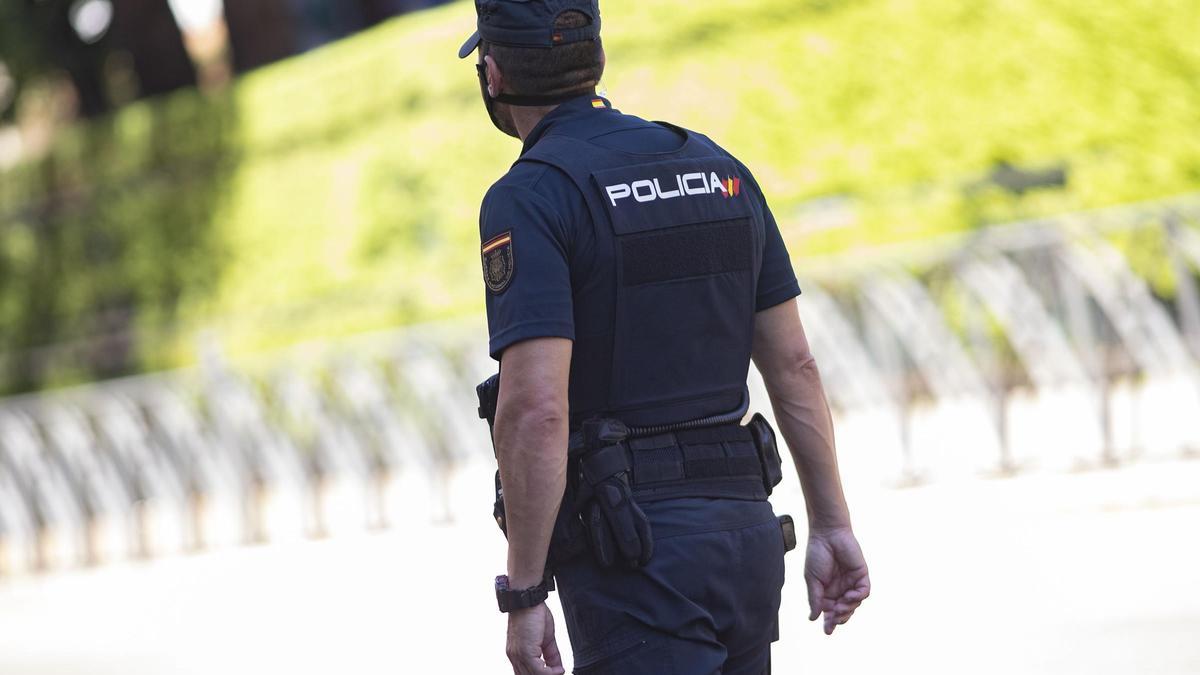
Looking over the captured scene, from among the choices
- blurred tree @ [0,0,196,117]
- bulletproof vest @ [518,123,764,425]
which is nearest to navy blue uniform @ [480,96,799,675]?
bulletproof vest @ [518,123,764,425]

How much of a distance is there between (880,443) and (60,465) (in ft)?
21.6

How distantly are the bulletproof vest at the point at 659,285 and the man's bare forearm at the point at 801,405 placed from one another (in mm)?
122

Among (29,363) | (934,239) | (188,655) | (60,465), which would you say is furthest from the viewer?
(29,363)

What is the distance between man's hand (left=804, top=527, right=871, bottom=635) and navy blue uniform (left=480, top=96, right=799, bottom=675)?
224 mm

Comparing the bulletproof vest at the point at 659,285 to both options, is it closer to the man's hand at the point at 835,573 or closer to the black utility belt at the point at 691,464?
the black utility belt at the point at 691,464

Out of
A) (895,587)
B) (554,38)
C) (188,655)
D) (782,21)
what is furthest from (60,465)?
(554,38)

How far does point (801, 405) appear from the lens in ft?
10.1

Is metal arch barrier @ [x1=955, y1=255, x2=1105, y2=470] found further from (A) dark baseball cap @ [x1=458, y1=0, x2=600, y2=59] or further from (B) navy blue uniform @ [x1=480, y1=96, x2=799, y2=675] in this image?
(A) dark baseball cap @ [x1=458, y1=0, x2=600, y2=59]

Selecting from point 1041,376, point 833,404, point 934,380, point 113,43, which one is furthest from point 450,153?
point 113,43

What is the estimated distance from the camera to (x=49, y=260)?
18.8 metres

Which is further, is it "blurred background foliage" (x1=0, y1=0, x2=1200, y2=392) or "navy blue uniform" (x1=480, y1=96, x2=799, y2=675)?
"blurred background foliage" (x1=0, y1=0, x2=1200, y2=392)

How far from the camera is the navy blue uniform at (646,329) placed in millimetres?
2748

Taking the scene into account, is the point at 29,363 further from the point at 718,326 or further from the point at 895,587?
the point at 718,326

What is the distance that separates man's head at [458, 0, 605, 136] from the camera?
9.30 ft
